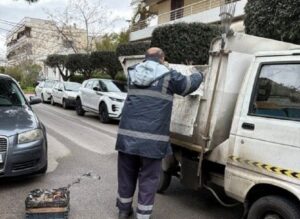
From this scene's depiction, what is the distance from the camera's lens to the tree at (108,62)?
2539 centimetres

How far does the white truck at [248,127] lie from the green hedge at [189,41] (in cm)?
1055

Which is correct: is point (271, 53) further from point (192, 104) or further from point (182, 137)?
point (182, 137)

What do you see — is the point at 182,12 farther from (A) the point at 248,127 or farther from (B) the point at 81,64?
(A) the point at 248,127

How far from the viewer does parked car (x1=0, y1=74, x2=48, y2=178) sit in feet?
19.7

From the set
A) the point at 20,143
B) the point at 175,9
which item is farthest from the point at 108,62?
the point at 20,143

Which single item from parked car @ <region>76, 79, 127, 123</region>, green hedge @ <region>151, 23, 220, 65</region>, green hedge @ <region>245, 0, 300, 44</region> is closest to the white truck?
green hedge @ <region>245, 0, 300, 44</region>

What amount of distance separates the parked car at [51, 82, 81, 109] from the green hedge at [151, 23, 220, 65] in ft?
21.7

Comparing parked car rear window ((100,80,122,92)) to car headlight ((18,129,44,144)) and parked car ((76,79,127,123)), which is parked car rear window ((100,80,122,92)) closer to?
parked car ((76,79,127,123))

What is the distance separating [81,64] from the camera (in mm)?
29875

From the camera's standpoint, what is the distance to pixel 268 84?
4.32 meters

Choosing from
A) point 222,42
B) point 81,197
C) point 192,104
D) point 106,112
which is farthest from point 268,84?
point 106,112

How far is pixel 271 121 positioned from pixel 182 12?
90.1ft

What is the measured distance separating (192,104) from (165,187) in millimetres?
1625

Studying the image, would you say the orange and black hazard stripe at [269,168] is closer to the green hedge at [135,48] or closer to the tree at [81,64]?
the green hedge at [135,48]
